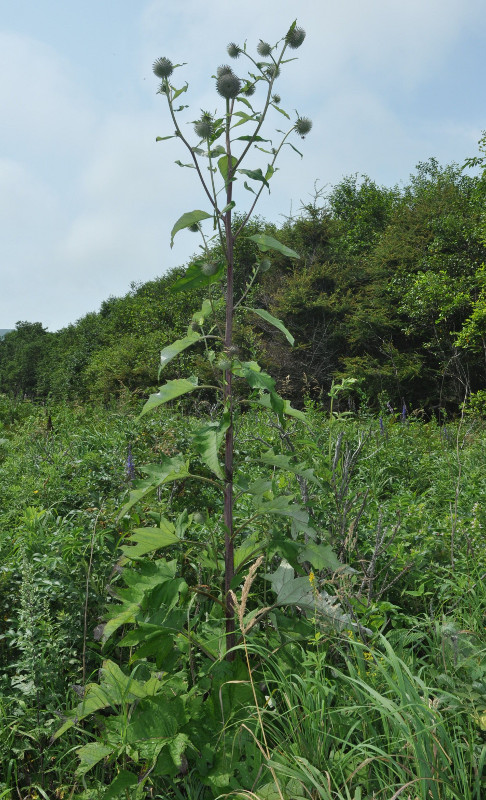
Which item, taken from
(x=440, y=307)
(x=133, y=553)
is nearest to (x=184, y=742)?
(x=133, y=553)

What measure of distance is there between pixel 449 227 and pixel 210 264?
18.6 metres

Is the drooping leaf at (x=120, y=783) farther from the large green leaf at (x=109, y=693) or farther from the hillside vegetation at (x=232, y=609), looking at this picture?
the large green leaf at (x=109, y=693)

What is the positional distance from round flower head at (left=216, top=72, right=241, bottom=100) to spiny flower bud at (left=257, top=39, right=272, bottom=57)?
256 millimetres

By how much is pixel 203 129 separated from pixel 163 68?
0.32 metres

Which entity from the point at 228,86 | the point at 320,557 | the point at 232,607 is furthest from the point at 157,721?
the point at 228,86

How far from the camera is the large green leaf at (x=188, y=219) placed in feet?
6.72

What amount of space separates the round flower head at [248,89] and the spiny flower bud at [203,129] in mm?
162

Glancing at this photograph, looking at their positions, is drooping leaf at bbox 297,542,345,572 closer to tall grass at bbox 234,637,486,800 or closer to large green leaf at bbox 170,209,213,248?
tall grass at bbox 234,637,486,800

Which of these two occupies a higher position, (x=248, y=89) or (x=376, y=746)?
(x=248, y=89)

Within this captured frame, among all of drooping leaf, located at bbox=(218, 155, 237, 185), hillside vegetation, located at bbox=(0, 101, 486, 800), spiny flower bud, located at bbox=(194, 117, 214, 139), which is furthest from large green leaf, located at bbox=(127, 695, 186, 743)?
spiny flower bud, located at bbox=(194, 117, 214, 139)

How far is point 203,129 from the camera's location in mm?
2070

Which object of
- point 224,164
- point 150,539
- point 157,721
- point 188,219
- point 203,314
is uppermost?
point 224,164

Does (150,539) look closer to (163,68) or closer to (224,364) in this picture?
(224,364)

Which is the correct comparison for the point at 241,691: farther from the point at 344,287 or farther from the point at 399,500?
the point at 344,287
